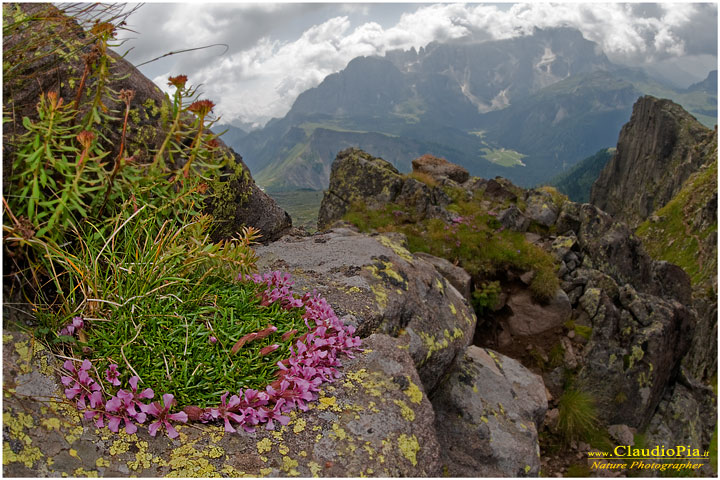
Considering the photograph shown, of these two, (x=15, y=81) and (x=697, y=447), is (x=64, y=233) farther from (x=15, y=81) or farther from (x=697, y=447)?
(x=697, y=447)

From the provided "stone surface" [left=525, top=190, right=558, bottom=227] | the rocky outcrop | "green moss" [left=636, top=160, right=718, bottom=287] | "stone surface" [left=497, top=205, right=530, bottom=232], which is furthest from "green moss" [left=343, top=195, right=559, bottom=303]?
"green moss" [left=636, top=160, right=718, bottom=287]

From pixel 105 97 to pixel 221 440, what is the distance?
16.6 feet

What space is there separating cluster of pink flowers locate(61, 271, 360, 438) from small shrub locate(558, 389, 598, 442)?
382 inches

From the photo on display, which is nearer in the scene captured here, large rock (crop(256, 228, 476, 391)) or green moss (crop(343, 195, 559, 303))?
large rock (crop(256, 228, 476, 391))

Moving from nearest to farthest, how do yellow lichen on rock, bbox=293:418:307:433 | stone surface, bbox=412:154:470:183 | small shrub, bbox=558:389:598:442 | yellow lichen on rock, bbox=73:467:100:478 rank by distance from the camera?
yellow lichen on rock, bbox=73:467:100:478 → yellow lichen on rock, bbox=293:418:307:433 → small shrub, bbox=558:389:598:442 → stone surface, bbox=412:154:470:183

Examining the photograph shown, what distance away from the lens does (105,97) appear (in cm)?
598

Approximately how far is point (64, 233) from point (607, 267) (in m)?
23.5

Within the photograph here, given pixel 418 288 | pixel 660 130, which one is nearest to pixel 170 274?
pixel 418 288

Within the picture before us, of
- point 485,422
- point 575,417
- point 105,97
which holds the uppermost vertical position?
point 105,97

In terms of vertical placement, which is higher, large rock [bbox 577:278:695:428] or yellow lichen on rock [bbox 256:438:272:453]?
yellow lichen on rock [bbox 256:438:272:453]

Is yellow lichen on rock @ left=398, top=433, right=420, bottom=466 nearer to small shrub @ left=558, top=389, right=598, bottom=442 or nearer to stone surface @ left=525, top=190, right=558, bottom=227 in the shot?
small shrub @ left=558, top=389, right=598, bottom=442

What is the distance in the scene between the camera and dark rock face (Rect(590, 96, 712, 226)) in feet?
443

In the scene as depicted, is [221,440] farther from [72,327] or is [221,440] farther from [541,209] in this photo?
[541,209]

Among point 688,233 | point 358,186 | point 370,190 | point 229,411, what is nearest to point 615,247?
point 370,190
